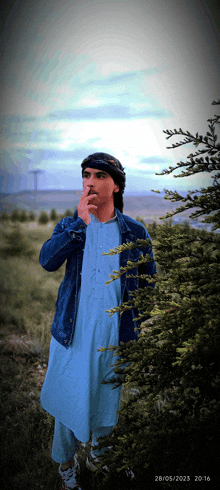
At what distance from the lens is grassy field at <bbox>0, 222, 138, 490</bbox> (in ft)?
8.69

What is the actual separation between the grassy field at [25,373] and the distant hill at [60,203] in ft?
9.17

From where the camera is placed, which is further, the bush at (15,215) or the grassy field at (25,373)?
the bush at (15,215)

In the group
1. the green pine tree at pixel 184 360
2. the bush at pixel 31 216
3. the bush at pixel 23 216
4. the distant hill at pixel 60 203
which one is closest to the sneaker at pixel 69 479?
the green pine tree at pixel 184 360

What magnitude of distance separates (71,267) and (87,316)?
385 mm

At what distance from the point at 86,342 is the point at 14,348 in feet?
10.8

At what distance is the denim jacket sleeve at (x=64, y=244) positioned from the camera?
6.36 ft

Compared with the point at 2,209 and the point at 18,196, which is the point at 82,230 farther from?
the point at 18,196

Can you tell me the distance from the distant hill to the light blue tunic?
19.4 ft

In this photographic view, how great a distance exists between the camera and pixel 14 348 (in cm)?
476

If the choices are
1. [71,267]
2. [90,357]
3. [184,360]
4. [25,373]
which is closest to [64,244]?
[71,267]

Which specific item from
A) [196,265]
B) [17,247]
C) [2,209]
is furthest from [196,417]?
[2,209]

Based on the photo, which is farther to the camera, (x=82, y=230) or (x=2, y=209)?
(x=2, y=209)

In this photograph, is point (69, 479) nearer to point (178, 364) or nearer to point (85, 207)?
point (178, 364)

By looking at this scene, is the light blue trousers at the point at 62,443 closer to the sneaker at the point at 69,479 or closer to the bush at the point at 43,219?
the sneaker at the point at 69,479
